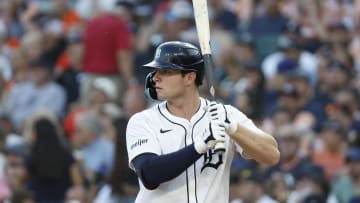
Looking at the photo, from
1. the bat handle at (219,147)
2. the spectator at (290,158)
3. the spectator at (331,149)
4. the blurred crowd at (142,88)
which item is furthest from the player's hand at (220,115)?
the spectator at (331,149)

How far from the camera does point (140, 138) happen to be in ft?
25.0

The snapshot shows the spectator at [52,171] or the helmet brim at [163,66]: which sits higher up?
the helmet brim at [163,66]

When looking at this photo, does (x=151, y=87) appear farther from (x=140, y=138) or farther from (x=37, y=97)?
(x=37, y=97)

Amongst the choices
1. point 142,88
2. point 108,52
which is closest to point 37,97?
point 108,52

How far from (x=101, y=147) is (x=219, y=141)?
6.67 m

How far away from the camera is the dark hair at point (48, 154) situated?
13047 millimetres

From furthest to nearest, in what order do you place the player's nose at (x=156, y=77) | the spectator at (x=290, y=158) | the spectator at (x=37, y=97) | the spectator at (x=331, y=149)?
the spectator at (x=37, y=97) < the spectator at (x=331, y=149) < the spectator at (x=290, y=158) < the player's nose at (x=156, y=77)

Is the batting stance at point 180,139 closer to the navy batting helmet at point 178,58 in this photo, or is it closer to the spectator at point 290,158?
the navy batting helmet at point 178,58

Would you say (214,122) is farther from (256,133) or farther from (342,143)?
(342,143)

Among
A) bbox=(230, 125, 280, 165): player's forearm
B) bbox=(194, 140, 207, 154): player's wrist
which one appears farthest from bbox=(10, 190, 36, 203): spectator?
bbox=(194, 140, 207, 154): player's wrist

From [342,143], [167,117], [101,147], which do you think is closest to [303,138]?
[342,143]

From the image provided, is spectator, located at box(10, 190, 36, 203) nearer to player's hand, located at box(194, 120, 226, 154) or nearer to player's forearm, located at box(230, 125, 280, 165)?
player's forearm, located at box(230, 125, 280, 165)

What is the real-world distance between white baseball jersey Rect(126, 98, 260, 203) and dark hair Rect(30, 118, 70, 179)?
5.40 m

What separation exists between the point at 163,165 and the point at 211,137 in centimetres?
37
